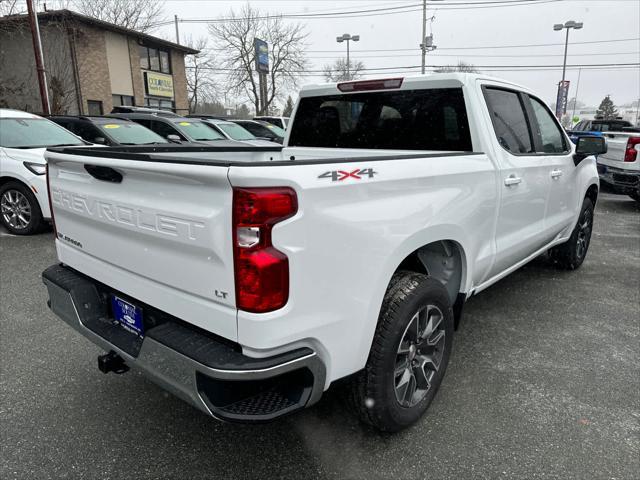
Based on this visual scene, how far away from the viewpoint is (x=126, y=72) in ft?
83.6

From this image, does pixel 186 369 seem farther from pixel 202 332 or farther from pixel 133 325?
pixel 133 325

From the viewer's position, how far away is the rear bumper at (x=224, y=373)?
1.77 m

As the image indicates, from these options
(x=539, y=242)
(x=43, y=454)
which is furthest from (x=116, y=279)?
(x=539, y=242)

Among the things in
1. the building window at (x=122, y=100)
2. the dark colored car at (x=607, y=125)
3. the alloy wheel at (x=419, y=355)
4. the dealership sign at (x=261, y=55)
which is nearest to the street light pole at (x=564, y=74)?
the dark colored car at (x=607, y=125)

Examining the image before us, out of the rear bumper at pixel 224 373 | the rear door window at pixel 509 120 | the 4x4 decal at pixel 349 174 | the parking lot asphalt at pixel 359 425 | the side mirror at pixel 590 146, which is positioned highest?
the rear door window at pixel 509 120

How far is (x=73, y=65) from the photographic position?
22562 millimetres

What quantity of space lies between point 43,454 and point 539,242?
3.90m

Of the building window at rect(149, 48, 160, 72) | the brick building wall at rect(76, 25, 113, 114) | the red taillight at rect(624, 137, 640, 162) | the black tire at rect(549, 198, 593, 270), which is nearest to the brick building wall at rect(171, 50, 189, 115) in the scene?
the building window at rect(149, 48, 160, 72)

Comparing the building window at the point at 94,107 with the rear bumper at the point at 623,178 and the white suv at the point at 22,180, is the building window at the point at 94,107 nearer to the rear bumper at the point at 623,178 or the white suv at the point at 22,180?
the white suv at the point at 22,180

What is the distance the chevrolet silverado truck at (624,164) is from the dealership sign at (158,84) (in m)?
24.3

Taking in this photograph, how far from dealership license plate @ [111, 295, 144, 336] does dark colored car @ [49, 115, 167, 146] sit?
268 inches

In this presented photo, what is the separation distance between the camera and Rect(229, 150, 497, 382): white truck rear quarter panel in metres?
1.76

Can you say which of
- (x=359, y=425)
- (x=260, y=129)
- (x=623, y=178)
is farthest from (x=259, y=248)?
(x=260, y=129)

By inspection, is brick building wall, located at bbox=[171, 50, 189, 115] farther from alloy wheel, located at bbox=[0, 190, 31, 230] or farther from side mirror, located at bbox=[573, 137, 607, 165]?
side mirror, located at bbox=[573, 137, 607, 165]
